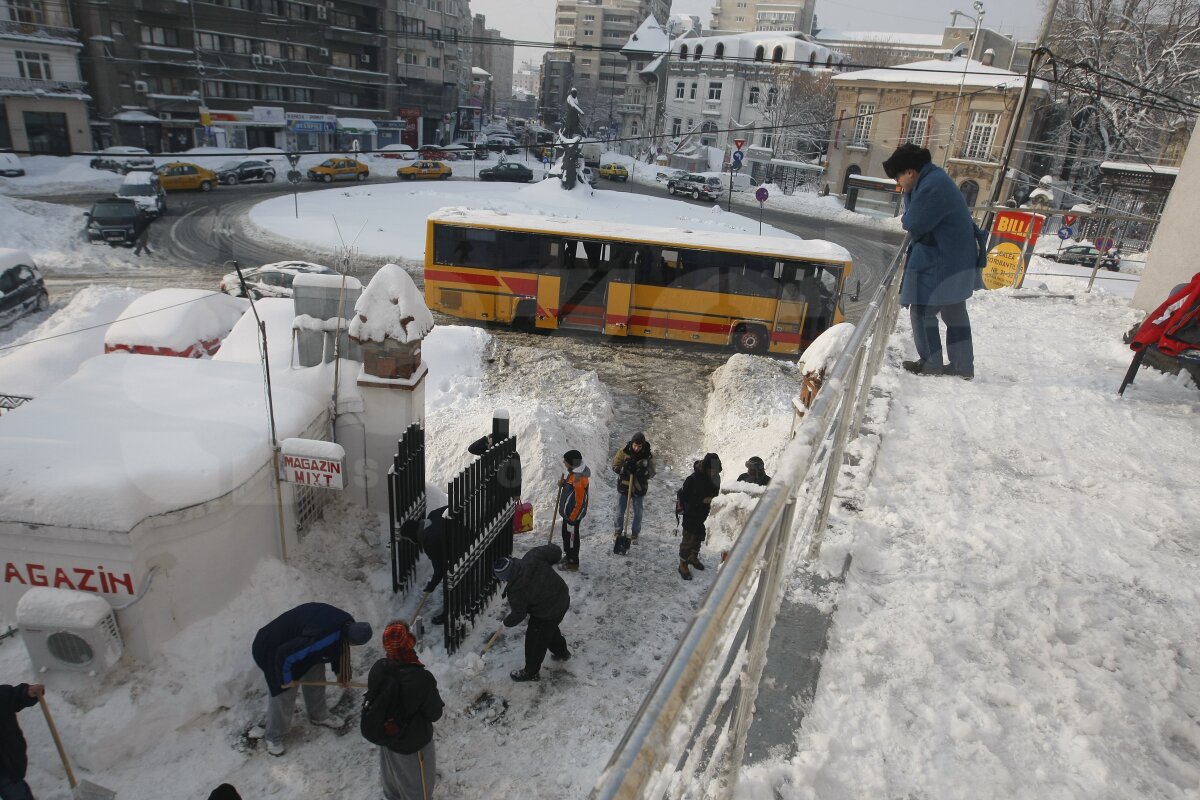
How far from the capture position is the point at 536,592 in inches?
249

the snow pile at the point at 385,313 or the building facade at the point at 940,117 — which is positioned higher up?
the building facade at the point at 940,117

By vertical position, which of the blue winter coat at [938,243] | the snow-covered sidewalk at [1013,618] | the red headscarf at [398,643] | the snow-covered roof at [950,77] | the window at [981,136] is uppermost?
the snow-covered roof at [950,77]

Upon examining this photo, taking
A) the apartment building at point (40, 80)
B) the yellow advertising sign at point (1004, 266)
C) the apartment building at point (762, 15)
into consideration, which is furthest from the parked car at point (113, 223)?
the apartment building at point (762, 15)

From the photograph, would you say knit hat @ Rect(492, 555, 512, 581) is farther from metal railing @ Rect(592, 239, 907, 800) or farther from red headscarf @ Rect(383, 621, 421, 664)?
metal railing @ Rect(592, 239, 907, 800)

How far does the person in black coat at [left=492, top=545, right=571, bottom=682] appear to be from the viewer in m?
6.30

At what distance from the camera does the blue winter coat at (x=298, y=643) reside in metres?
5.52

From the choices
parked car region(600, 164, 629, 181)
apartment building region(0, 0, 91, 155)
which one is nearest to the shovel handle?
apartment building region(0, 0, 91, 155)

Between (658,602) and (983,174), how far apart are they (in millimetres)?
44618

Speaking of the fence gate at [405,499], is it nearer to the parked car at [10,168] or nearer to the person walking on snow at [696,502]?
the person walking on snow at [696,502]

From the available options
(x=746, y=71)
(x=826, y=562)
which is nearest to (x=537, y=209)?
(x=826, y=562)

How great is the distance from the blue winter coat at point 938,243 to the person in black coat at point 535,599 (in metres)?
3.83

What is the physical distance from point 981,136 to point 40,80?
53.6 metres

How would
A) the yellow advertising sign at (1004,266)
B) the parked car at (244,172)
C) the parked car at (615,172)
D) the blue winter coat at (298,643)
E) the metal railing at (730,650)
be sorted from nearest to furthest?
the metal railing at (730,650) < the blue winter coat at (298,643) < the yellow advertising sign at (1004,266) < the parked car at (244,172) < the parked car at (615,172)

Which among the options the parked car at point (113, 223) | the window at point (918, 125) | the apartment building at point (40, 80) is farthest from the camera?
the window at point (918, 125)
